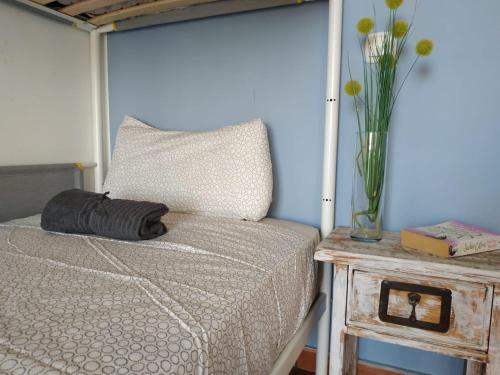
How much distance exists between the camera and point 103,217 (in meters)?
0.90

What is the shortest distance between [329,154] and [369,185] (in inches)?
9.3

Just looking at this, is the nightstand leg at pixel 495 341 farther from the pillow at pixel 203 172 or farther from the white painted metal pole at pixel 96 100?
the white painted metal pole at pixel 96 100

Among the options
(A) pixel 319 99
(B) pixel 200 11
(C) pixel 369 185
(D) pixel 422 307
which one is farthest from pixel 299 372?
(B) pixel 200 11

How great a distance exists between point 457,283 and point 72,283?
82cm

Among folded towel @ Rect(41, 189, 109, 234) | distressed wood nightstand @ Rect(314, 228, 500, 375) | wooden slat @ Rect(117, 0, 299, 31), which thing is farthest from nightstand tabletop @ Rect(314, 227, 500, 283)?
wooden slat @ Rect(117, 0, 299, 31)

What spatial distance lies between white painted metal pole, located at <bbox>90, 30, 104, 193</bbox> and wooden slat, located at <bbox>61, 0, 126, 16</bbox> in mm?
196

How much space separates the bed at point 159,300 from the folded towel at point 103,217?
30 millimetres

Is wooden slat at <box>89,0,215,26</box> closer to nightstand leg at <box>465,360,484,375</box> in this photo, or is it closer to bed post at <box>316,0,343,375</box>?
bed post at <box>316,0,343,375</box>

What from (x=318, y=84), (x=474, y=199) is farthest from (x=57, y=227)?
(x=474, y=199)

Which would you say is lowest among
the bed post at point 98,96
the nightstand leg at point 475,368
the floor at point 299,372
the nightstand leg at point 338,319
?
the floor at point 299,372

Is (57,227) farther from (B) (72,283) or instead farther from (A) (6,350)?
(A) (6,350)

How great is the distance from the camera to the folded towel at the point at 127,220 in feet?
2.86

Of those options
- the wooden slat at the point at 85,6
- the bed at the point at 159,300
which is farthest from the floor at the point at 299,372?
the wooden slat at the point at 85,6

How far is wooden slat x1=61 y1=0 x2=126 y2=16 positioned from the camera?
128cm
